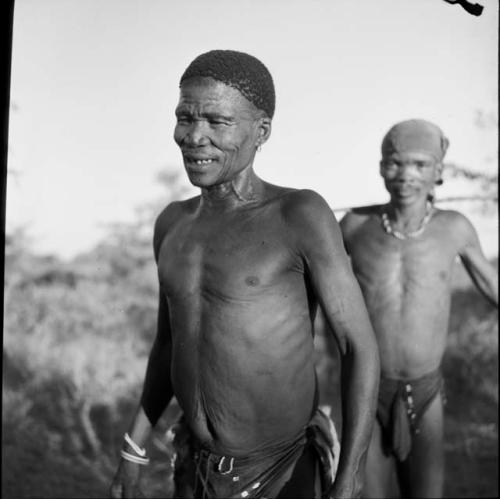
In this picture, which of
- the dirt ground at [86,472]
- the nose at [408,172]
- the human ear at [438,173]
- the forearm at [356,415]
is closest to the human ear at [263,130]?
the forearm at [356,415]

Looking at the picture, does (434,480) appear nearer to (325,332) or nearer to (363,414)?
(363,414)

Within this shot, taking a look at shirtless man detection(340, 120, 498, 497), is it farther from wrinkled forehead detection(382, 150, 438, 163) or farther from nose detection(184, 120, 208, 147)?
nose detection(184, 120, 208, 147)

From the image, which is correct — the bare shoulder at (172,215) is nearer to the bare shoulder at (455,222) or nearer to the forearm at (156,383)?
the forearm at (156,383)

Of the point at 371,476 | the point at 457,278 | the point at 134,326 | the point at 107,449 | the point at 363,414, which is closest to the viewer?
the point at 363,414

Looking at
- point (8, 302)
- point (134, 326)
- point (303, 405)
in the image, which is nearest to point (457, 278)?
point (134, 326)

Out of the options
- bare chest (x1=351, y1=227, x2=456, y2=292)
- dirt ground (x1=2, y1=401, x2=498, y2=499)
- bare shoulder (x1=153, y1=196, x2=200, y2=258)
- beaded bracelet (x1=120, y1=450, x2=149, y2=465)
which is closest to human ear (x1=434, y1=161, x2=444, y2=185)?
bare chest (x1=351, y1=227, x2=456, y2=292)

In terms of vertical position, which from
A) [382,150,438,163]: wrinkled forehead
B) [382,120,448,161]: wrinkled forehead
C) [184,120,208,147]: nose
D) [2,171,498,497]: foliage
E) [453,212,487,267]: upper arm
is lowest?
[2,171,498,497]: foliage

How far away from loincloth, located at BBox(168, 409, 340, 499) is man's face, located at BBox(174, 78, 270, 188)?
72 centimetres

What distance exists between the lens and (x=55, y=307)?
222 inches

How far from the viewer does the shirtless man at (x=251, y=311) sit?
192cm

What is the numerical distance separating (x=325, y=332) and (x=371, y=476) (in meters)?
2.47

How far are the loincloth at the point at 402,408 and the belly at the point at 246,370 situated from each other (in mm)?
1243

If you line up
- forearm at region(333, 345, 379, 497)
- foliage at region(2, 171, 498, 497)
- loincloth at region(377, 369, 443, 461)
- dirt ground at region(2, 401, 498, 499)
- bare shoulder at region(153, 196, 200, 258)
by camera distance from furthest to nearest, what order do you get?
foliage at region(2, 171, 498, 497) < dirt ground at region(2, 401, 498, 499) < loincloth at region(377, 369, 443, 461) < bare shoulder at region(153, 196, 200, 258) < forearm at region(333, 345, 379, 497)

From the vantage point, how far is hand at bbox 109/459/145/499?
230cm
